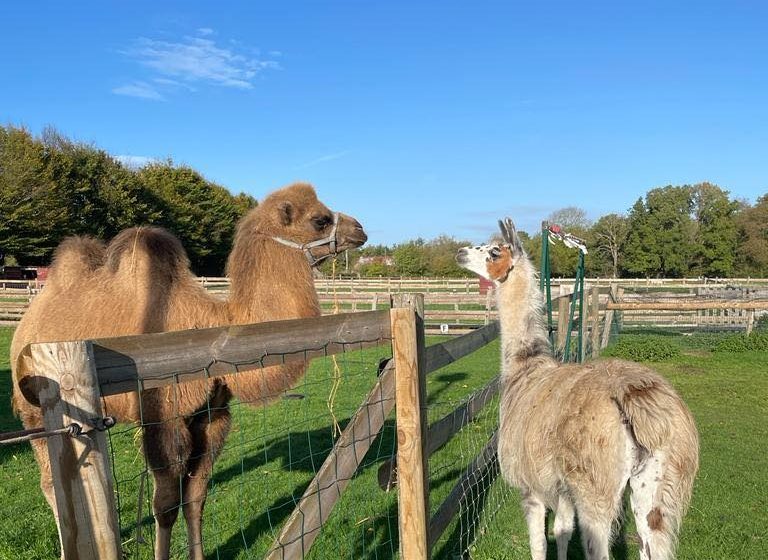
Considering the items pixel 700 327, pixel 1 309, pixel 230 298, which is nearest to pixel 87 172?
pixel 1 309

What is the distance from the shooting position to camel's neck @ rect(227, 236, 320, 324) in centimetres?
414

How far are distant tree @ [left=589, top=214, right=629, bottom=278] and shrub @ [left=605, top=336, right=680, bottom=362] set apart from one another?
44.8 meters

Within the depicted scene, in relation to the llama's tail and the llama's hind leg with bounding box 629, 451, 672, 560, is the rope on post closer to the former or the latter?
the llama's tail

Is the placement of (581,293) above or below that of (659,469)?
above

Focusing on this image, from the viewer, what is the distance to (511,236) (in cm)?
504

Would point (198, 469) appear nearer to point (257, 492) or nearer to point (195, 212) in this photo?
point (257, 492)

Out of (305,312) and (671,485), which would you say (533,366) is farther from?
(305,312)

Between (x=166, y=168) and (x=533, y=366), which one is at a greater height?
(x=166, y=168)

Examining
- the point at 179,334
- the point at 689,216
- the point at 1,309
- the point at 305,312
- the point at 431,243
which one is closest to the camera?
the point at 179,334

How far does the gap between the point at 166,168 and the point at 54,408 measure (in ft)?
182

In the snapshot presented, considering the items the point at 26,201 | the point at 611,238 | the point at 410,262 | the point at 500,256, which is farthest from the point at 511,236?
the point at 611,238

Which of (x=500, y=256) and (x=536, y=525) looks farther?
(x=500, y=256)

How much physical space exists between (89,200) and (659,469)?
154ft

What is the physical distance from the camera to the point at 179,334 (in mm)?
1875
